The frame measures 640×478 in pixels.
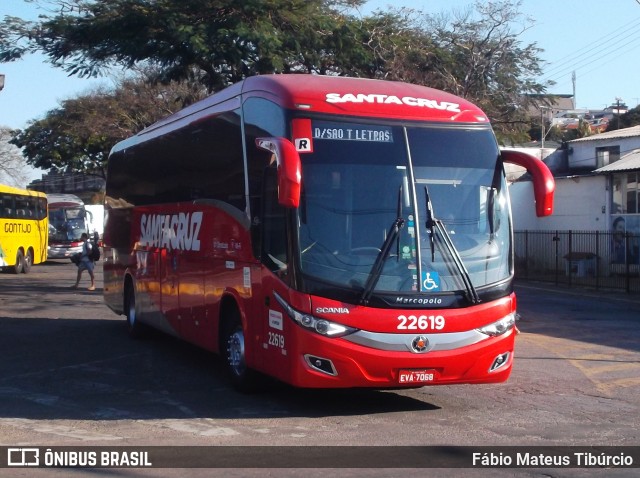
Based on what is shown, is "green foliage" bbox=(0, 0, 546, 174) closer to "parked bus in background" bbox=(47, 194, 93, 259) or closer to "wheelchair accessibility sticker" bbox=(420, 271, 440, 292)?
"wheelchair accessibility sticker" bbox=(420, 271, 440, 292)

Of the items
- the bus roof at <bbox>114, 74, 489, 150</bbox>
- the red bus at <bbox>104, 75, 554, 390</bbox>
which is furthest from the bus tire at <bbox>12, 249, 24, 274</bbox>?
the bus roof at <bbox>114, 74, 489, 150</bbox>

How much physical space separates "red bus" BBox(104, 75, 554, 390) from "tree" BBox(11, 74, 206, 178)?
791 inches

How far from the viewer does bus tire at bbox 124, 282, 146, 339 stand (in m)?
16.3

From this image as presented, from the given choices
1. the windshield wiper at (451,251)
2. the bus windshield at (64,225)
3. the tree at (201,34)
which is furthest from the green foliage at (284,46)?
the bus windshield at (64,225)

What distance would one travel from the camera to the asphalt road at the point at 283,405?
340 inches

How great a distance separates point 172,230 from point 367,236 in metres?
5.27

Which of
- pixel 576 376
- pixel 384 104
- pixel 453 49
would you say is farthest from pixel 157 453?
pixel 453 49

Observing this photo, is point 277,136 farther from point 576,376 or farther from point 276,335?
point 576,376

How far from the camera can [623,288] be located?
29.6 metres

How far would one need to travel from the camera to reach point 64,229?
4897cm

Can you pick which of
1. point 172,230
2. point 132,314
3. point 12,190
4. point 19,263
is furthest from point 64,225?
point 172,230

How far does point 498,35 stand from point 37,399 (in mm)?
18060

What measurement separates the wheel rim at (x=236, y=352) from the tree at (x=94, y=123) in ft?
64.2

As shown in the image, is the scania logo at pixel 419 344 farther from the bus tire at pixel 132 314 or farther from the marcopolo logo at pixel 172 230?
the bus tire at pixel 132 314
